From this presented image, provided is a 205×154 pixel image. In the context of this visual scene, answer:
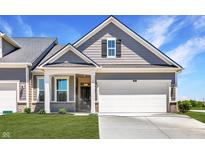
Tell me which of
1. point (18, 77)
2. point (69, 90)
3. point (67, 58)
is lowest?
point (69, 90)

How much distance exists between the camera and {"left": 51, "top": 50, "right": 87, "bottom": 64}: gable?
23.5 meters

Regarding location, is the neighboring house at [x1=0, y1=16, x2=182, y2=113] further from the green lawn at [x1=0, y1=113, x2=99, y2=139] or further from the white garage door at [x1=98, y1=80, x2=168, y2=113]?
the green lawn at [x1=0, y1=113, x2=99, y2=139]

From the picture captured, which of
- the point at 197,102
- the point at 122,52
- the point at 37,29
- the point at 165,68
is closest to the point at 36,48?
the point at 37,29

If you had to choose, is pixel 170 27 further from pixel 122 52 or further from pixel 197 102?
pixel 197 102

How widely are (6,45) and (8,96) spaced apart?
150 inches

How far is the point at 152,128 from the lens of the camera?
16.3 m

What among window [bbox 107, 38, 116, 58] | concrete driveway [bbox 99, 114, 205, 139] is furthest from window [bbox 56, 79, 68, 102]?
concrete driveway [bbox 99, 114, 205, 139]

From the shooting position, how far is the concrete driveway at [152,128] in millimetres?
14516

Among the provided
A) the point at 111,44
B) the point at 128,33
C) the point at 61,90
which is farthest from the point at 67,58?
the point at 128,33

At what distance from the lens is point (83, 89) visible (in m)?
25.5

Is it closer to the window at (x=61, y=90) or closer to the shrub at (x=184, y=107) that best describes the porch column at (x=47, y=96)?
the window at (x=61, y=90)

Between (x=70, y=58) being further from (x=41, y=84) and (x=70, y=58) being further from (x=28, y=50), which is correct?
(x=28, y=50)
